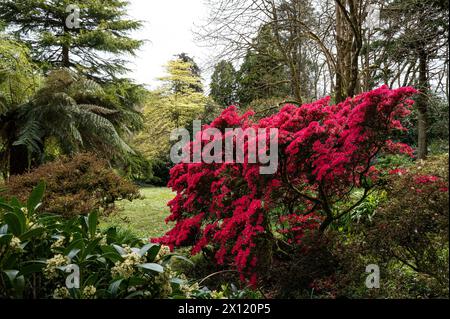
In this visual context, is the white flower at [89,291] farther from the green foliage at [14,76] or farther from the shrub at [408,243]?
the green foliage at [14,76]

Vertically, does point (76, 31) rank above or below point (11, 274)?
above

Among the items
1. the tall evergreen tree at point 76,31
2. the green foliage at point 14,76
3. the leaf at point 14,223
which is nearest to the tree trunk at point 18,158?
the green foliage at point 14,76

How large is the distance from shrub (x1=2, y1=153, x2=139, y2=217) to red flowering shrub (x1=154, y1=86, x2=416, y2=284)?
100 cm

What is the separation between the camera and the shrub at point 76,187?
382 cm

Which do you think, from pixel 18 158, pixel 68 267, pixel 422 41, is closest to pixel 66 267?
pixel 68 267

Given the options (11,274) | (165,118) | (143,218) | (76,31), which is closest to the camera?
(11,274)

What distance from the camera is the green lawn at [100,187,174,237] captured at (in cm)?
587

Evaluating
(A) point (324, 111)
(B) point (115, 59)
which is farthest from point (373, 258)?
(B) point (115, 59)

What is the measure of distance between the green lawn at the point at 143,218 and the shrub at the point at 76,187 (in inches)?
19.6

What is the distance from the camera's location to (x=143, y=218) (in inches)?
283

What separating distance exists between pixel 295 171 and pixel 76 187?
8.59 feet

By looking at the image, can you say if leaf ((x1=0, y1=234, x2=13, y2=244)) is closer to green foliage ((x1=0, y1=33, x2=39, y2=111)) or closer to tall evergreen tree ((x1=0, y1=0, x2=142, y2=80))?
green foliage ((x1=0, y1=33, x2=39, y2=111))

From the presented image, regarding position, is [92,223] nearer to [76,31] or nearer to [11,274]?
[11,274]
